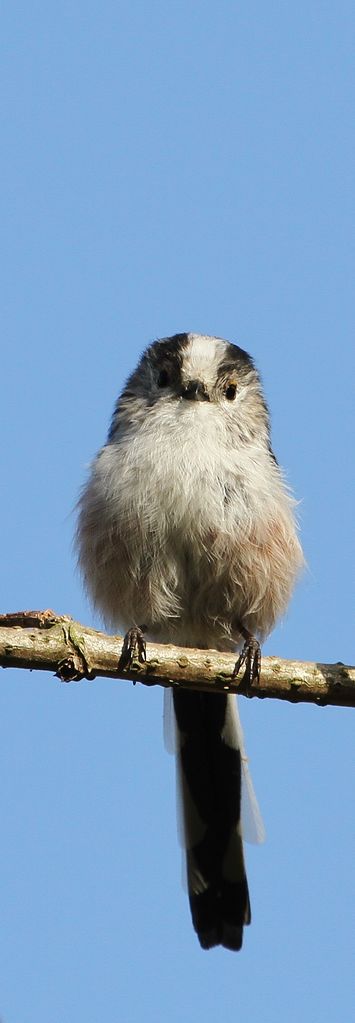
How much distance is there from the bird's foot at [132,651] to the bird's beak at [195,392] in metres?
1.79

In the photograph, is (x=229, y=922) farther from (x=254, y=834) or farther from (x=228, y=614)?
(x=228, y=614)

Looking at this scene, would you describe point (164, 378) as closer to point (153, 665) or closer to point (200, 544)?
point (200, 544)

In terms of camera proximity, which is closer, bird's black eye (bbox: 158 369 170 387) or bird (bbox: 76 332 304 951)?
bird (bbox: 76 332 304 951)

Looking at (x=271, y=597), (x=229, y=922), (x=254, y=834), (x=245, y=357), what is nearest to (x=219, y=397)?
(x=245, y=357)

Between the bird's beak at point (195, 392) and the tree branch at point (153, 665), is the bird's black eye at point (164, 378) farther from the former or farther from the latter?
the tree branch at point (153, 665)

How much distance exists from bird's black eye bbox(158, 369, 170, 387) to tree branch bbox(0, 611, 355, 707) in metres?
1.95

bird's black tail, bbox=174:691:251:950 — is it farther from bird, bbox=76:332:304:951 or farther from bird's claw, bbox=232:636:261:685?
bird's claw, bbox=232:636:261:685

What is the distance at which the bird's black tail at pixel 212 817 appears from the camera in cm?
559

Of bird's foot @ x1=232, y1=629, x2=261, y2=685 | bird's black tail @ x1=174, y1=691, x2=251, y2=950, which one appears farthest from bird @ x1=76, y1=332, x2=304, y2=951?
bird's foot @ x1=232, y1=629, x2=261, y2=685

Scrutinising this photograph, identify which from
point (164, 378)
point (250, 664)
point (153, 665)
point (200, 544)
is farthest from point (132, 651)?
point (164, 378)

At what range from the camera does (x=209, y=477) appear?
5.22 meters

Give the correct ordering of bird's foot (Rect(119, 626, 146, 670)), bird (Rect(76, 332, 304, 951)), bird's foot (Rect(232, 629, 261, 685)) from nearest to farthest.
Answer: bird's foot (Rect(119, 626, 146, 670)) → bird's foot (Rect(232, 629, 261, 685)) → bird (Rect(76, 332, 304, 951))

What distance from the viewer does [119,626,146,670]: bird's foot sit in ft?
13.5

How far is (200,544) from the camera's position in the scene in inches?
205
